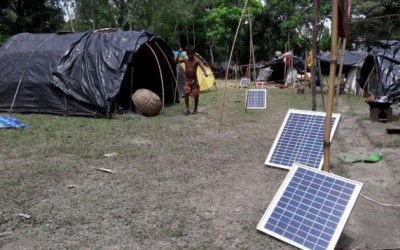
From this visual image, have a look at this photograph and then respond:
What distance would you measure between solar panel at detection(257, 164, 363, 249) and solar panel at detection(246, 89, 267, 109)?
837 cm

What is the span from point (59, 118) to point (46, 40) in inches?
101

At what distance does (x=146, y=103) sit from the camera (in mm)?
10367

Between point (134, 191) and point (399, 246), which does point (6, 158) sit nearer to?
point (134, 191)

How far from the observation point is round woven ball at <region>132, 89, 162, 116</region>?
34.0 feet

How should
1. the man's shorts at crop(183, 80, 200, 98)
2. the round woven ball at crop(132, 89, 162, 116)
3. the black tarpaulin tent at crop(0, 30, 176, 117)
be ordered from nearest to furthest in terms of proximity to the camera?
the black tarpaulin tent at crop(0, 30, 176, 117), the round woven ball at crop(132, 89, 162, 116), the man's shorts at crop(183, 80, 200, 98)

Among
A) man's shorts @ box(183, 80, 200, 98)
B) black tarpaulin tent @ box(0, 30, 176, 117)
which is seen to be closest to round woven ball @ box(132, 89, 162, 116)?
black tarpaulin tent @ box(0, 30, 176, 117)

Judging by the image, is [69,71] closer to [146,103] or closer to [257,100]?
[146,103]

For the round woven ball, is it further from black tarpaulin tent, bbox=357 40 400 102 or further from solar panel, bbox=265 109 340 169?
black tarpaulin tent, bbox=357 40 400 102

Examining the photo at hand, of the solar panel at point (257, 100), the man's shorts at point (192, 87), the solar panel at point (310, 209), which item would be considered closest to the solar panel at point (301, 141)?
the solar panel at point (310, 209)

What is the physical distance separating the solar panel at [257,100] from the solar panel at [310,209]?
330 inches

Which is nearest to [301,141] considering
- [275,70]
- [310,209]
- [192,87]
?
[310,209]

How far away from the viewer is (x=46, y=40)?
11.0m

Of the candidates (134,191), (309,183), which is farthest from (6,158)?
(309,183)

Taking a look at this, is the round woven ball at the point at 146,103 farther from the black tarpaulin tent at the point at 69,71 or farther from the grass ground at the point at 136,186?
the grass ground at the point at 136,186
